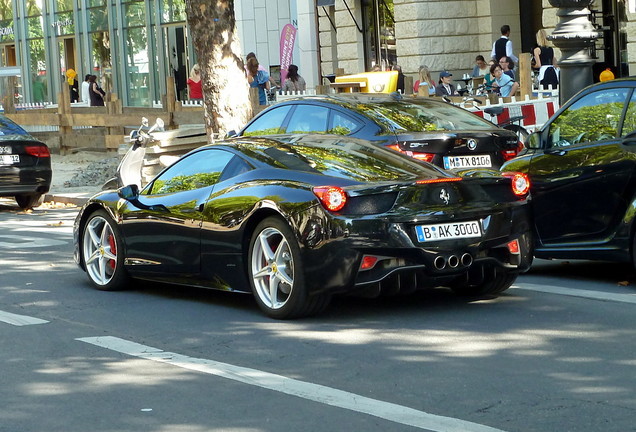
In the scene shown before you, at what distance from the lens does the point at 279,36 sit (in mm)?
38906

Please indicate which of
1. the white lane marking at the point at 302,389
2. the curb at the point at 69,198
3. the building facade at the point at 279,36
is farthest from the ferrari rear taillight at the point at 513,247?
the building facade at the point at 279,36

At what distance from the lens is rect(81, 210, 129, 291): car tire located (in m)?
10.2

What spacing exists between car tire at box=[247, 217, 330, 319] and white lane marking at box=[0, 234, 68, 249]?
5.77 metres

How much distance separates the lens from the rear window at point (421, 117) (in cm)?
1220

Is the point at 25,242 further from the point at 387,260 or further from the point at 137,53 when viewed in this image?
the point at 137,53

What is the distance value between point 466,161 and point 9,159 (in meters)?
8.59

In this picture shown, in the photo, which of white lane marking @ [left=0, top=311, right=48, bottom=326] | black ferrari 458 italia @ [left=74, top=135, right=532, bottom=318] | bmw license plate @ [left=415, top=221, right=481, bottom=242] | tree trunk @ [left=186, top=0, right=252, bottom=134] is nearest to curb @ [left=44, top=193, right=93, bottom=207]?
tree trunk @ [left=186, top=0, right=252, bottom=134]

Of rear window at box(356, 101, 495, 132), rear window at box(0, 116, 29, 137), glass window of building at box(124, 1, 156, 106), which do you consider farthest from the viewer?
glass window of building at box(124, 1, 156, 106)

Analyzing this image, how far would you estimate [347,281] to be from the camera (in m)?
8.10

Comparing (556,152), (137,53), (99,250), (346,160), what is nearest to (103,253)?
(99,250)

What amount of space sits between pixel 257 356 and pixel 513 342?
4.88 ft

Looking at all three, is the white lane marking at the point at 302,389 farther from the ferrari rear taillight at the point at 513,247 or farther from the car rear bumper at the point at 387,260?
the ferrari rear taillight at the point at 513,247

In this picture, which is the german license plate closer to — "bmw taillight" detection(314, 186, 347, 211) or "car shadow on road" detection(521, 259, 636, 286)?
"car shadow on road" detection(521, 259, 636, 286)

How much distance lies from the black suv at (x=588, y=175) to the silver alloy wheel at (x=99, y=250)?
3.28m
